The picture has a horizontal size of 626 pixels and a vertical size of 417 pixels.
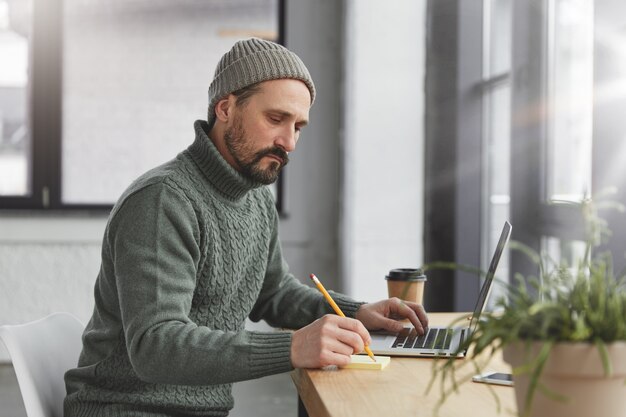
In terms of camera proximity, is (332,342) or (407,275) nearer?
(332,342)

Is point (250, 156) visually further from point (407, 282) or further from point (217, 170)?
point (407, 282)

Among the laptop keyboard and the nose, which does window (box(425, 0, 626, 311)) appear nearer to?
the laptop keyboard

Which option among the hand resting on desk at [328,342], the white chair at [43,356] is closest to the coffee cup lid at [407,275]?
the hand resting on desk at [328,342]

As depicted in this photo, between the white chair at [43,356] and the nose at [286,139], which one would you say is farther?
the nose at [286,139]

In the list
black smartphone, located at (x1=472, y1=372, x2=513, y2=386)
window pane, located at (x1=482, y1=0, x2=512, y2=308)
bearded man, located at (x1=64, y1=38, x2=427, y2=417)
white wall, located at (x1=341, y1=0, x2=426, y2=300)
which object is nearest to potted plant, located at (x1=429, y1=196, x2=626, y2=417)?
black smartphone, located at (x1=472, y1=372, x2=513, y2=386)

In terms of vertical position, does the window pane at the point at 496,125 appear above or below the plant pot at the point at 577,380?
above

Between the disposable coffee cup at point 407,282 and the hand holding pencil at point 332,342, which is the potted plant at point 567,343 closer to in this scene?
the hand holding pencil at point 332,342

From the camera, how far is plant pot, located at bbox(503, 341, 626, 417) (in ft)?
2.59

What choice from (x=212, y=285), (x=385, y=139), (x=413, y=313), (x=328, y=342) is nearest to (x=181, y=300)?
(x=212, y=285)

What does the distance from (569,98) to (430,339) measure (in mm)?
1376

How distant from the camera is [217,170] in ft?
5.30

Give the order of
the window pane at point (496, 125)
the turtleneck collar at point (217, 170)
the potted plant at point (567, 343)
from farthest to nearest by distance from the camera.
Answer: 1. the window pane at point (496, 125)
2. the turtleneck collar at point (217, 170)
3. the potted plant at point (567, 343)

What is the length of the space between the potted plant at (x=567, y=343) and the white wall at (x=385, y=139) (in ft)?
9.79

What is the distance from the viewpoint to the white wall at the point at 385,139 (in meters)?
3.82
